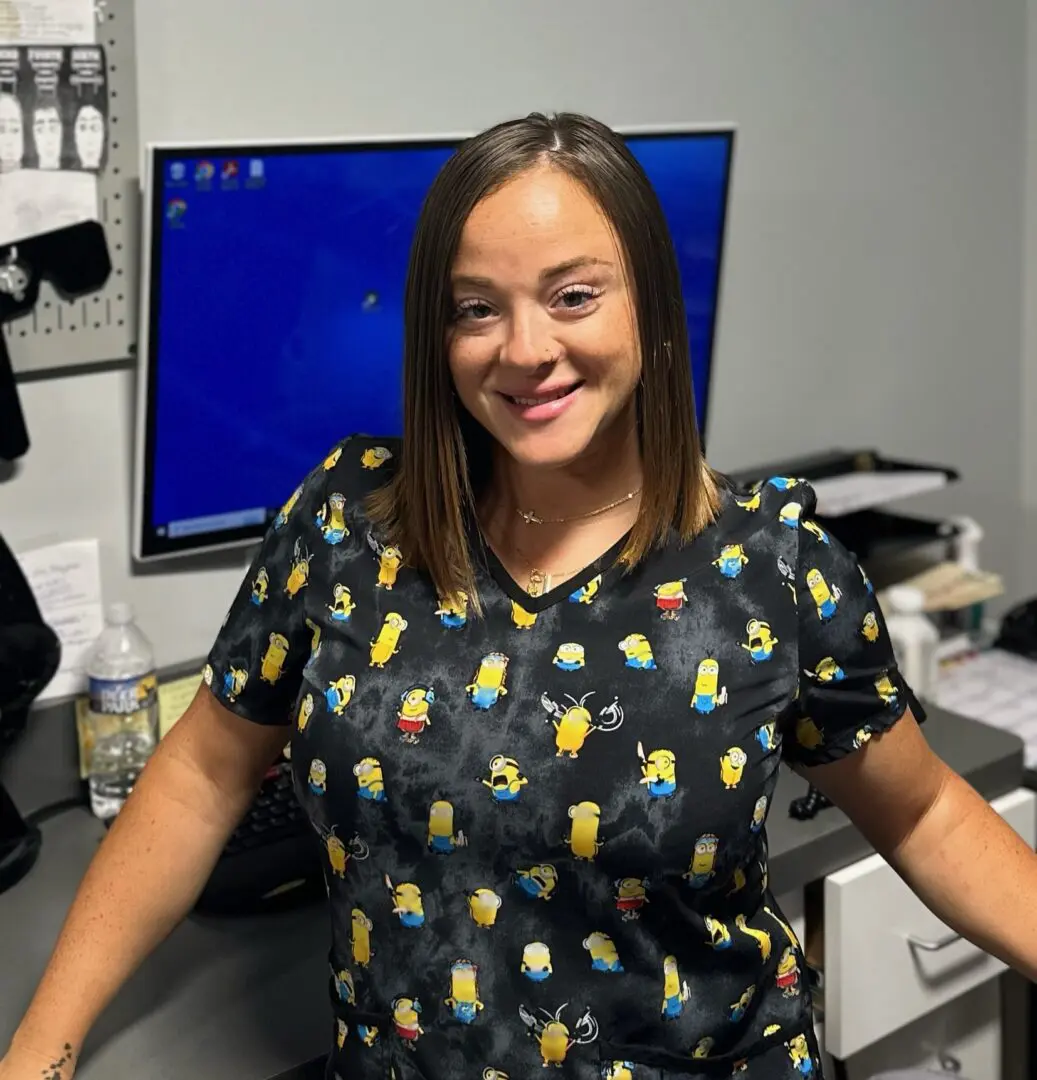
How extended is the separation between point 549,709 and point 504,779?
0.06m

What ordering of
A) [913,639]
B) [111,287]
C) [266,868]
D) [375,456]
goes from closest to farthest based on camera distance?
[375,456], [266,868], [111,287], [913,639]

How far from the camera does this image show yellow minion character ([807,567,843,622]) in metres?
1.18

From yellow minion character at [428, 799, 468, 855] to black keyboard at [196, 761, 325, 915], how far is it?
Result: 359 mm

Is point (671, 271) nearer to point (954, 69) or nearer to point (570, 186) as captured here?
point (570, 186)

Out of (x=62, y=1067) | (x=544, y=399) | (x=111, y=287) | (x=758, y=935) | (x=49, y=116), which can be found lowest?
(x=62, y=1067)

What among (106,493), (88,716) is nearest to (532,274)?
(106,493)

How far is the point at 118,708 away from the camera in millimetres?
1649

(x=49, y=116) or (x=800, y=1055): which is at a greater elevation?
(x=49, y=116)

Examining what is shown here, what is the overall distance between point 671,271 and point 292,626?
0.44 meters

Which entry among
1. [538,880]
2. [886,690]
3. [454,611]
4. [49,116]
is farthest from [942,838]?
[49,116]

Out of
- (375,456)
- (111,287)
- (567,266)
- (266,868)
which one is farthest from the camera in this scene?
(111,287)

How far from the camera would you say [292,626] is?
1.23 meters

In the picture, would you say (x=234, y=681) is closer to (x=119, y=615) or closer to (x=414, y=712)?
(x=414, y=712)

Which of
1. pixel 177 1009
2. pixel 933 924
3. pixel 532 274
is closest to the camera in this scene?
pixel 532 274
